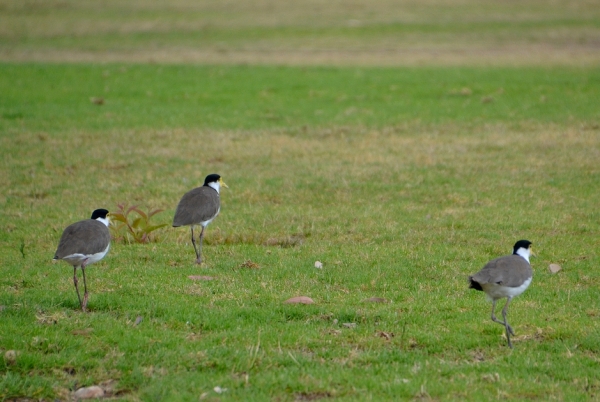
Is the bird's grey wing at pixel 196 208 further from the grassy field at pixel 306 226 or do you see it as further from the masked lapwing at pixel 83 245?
the masked lapwing at pixel 83 245

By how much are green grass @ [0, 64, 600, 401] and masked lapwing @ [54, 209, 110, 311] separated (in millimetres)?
473

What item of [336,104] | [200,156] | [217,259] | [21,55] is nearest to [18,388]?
[217,259]

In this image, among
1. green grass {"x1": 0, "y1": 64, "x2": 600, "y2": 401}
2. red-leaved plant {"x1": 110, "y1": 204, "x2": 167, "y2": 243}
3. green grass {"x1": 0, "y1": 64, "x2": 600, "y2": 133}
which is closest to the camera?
green grass {"x1": 0, "y1": 64, "x2": 600, "y2": 401}

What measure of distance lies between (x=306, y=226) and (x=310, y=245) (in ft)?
3.56

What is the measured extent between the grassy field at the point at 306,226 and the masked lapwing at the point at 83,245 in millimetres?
503

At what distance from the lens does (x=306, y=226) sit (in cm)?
1323

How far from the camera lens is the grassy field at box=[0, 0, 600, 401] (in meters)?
7.37

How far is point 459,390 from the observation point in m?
6.89

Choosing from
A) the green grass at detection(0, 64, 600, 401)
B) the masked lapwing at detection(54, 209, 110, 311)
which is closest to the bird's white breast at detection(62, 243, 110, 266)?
the masked lapwing at detection(54, 209, 110, 311)

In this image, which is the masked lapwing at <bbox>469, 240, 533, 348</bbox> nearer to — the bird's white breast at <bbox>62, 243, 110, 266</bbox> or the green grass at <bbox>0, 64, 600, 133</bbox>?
the bird's white breast at <bbox>62, 243, 110, 266</bbox>

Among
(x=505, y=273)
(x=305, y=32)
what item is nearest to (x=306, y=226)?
(x=505, y=273)

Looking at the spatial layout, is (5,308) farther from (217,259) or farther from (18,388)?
(217,259)

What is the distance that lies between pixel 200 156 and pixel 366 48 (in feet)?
87.4

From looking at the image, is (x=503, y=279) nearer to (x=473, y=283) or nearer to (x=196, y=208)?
(x=473, y=283)
